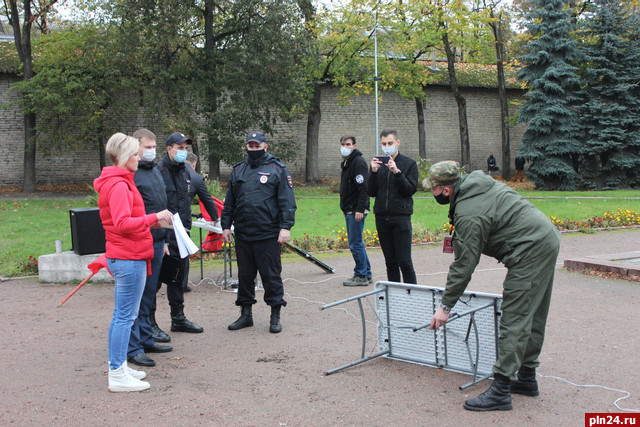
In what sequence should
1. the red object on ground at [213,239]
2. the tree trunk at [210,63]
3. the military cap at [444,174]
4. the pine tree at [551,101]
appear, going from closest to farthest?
1. the military cap at [444,174]
2. the red object on ground at [213,239]
3. the tree trunk at [210,63]
4. the pine tree at [551,101]

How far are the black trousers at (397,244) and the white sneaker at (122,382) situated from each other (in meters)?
3.20

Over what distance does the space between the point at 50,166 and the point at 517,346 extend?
30.8 m

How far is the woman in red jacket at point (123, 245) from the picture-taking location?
4.64 m

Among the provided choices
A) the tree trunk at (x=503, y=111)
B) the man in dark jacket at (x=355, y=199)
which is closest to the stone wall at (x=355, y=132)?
the tree trunk at (x=503, y=111)

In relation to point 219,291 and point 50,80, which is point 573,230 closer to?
point 219,291

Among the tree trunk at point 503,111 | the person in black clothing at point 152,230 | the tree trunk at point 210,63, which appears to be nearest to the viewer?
the person in black clothing at point 152,230

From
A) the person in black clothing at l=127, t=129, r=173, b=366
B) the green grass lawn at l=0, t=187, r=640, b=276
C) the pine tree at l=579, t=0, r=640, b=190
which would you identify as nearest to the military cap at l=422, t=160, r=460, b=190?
the person in black clothing at l=127, t=129, r=173, b=366

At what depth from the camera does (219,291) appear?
27.7 feet


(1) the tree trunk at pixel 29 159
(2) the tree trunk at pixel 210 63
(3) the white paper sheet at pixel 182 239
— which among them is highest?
(2) the tree trunk at pixel 210 63

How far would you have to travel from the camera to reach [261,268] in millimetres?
6344

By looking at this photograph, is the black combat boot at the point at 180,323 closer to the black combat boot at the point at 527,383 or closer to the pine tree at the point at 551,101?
the black combat boot at the point at 527,383

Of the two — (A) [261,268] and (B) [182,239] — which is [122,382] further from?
(A) [261,268]

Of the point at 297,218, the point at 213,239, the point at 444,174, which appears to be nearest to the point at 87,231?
the point at 213,239

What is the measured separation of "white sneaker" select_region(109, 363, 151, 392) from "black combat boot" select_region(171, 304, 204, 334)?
5.50 feet
